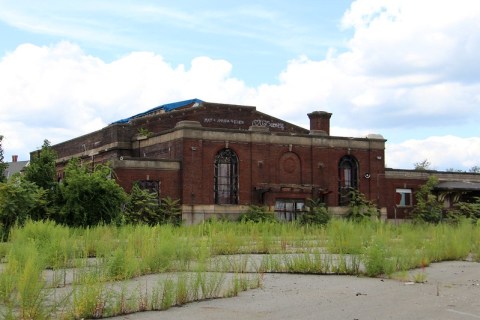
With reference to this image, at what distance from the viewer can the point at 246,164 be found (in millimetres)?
44531

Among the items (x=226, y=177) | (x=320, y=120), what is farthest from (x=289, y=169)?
(x=320, y=120)

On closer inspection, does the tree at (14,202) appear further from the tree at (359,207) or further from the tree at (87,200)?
the tree at (359,207)

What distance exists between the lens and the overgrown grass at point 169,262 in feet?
32.6

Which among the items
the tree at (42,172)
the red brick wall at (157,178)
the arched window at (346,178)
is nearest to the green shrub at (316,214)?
the arched window at (346,178)

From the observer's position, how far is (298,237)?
2072 cm

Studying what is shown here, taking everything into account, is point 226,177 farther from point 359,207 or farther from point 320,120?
point 320,120

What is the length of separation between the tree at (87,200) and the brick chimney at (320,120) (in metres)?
24.6

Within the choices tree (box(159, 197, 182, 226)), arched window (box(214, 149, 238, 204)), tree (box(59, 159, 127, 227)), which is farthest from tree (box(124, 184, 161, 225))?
tree (box(59, 159, 127, 227))

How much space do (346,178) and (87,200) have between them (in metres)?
23.1

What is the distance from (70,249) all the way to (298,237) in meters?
8.10

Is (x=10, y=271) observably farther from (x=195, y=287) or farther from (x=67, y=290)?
(x=195, y=287)

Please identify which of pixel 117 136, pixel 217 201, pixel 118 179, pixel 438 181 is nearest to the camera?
pixel 118 179

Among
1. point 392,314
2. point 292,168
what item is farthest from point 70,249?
point 292,168

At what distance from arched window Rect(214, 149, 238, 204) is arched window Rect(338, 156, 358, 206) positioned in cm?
856
